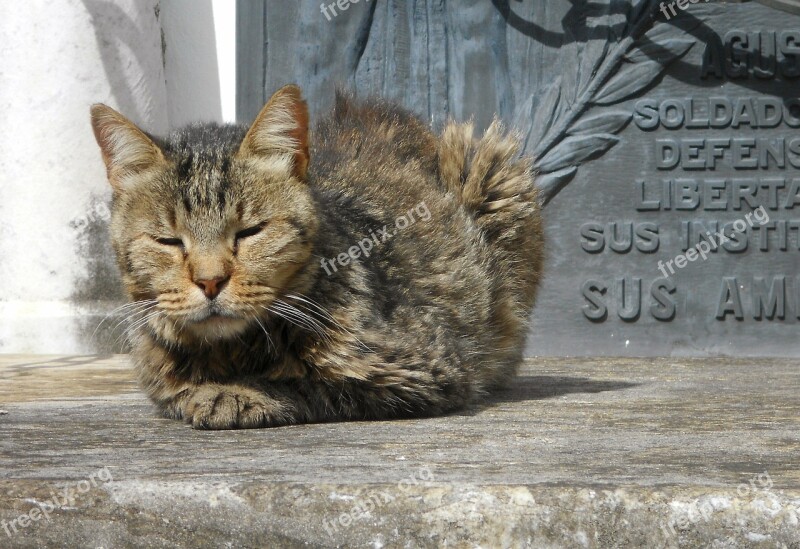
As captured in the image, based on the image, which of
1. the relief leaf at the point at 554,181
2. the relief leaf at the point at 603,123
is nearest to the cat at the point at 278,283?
the relief leaf at the point at 554,181

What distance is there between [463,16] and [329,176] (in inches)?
94.7

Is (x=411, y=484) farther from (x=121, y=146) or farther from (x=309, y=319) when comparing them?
(x=121, y=146)

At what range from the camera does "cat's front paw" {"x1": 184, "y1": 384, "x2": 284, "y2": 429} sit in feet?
8.16

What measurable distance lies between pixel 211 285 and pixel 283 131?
1.46 ft

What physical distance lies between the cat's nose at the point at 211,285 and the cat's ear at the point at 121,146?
0.37 m

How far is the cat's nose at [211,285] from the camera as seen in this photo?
2326 millimetres

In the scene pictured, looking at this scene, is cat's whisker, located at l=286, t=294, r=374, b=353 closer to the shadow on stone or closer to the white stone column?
the shadow on stone

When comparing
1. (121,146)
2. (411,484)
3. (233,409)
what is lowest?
(233,409)

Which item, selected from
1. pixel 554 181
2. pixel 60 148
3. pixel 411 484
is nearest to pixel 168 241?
pixel 411 484

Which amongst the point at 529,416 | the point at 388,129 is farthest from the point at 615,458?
the point at 388,129

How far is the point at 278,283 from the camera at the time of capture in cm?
245

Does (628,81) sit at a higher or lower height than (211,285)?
higher

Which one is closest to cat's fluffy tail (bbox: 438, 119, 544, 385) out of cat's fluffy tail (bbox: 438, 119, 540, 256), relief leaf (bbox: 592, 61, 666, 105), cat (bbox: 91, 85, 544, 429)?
cat's fluffy tail (bbox: 438, 119, 540, 256)

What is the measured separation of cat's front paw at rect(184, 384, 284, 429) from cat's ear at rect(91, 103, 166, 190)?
57cm
